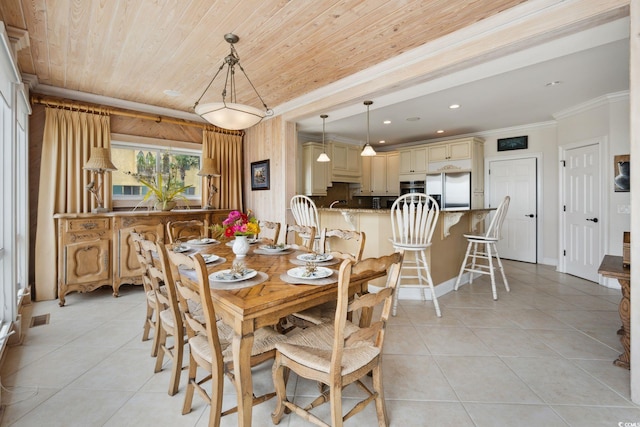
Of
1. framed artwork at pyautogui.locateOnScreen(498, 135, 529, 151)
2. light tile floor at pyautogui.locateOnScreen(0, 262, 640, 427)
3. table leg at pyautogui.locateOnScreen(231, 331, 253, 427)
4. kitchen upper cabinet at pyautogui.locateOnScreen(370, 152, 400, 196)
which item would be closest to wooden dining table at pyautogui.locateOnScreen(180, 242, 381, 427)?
table leg at pyautogui.locateOnScreen(231, 331, 253, 427)

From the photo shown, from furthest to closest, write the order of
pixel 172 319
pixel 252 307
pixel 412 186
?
pixel 412 186 < pixel 172 319 < pixel 252 307

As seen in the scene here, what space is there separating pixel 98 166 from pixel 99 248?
97 centimetres

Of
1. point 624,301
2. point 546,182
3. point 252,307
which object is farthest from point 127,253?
point 546,182

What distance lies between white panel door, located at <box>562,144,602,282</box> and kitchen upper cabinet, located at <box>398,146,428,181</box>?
2311 millimetres

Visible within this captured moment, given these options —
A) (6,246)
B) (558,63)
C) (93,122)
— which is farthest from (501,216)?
(93,122)

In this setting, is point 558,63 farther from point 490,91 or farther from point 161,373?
point 161,373

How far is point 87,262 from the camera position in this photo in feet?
11.2

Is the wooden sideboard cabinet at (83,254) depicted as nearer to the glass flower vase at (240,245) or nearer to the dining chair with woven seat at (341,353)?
the glass flower vase at (240,245)

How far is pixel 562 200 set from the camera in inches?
185

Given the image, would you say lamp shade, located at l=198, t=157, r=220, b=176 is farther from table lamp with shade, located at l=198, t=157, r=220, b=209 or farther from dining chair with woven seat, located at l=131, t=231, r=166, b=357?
dining chair with woven seat, located at l=131, t=231, r=166, b=357

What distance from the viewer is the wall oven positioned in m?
6.41

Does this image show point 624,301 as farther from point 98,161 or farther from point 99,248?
point 98,161

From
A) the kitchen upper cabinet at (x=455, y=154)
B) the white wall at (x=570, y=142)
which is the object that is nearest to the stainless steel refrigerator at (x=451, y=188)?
the kitchen upper cabinet at (x=455, y=154)

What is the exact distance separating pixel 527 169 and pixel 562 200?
2.94 ft
